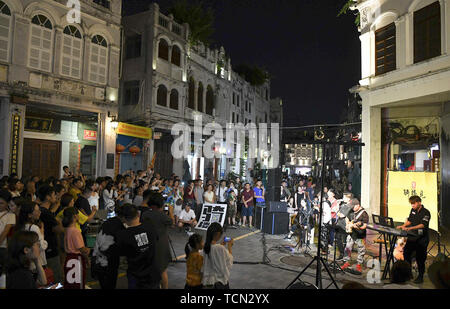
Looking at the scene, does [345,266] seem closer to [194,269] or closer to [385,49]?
[194,269]

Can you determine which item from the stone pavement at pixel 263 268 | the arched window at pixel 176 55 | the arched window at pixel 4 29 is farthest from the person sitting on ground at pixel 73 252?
the arched window at pixel 176 55

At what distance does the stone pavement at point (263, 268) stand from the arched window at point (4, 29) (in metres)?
11.0

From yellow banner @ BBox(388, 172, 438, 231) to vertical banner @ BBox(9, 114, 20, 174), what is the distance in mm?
15342

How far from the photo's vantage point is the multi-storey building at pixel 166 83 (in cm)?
2095

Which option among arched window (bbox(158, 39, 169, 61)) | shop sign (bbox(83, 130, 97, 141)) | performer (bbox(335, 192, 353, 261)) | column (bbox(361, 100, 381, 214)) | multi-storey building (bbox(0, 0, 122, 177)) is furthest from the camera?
arched window (bbox(158, 39, 169, 61))

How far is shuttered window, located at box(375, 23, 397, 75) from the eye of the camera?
12.5 metres

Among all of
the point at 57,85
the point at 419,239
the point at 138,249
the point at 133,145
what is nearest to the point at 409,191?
the point at 419,239

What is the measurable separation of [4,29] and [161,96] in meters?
10.0

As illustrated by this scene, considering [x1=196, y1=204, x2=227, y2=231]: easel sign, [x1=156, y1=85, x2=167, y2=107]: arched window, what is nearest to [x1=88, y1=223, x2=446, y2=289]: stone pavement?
[x1=196, y1=204, x2=227, y2=231]: easel sign

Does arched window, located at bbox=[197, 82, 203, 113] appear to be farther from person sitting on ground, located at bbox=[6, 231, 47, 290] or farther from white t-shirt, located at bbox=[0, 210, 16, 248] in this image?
person sitting on ground, located at bbox=[6, 231, 47, 290]

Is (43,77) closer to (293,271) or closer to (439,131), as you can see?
(293,271)

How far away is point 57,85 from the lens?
15.0m

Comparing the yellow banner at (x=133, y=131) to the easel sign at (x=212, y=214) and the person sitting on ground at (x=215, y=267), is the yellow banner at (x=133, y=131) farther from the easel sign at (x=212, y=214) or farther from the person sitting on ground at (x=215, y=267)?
the person sitting on ground at (x=215, y=267)

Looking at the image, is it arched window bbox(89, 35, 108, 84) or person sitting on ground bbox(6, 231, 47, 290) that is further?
arched window bbox(89, 35, 108, 84)
